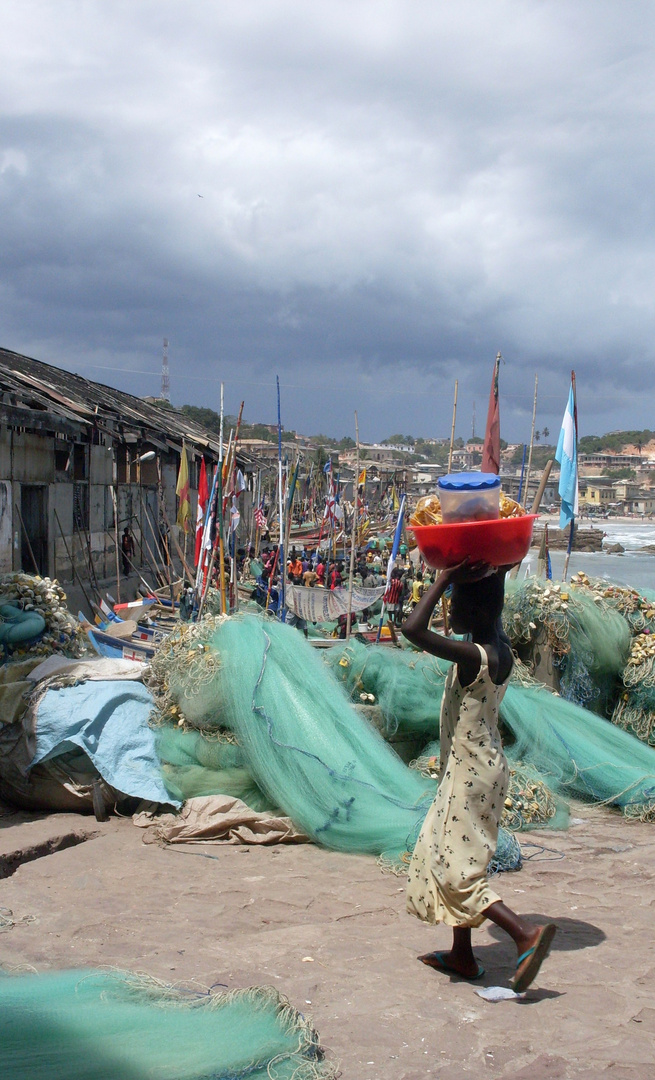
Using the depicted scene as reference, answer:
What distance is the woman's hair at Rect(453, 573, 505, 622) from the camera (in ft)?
11.4

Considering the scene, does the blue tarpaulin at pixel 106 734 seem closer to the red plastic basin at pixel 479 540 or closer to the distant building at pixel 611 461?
the red plastic basin at pixel 479 540

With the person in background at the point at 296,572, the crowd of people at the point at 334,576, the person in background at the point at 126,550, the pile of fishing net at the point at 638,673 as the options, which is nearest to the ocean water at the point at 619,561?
the crowd of people at the point at 334,576

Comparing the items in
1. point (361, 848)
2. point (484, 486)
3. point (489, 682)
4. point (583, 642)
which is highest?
point (484, 486)

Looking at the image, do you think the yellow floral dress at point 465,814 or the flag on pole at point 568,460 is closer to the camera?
the yellow floral dress at point 465,814

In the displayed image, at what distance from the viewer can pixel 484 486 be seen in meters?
3.52

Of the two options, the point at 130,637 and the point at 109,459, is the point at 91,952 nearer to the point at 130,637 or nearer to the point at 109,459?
the point at 130,637

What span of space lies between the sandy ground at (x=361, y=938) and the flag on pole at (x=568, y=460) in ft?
13.3

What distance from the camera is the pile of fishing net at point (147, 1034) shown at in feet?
8.15

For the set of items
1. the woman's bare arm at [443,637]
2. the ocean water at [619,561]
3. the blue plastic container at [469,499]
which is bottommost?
the ocean water at [619,561]

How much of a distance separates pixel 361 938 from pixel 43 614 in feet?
11.3

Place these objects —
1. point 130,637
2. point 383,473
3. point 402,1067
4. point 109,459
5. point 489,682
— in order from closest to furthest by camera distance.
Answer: point 402,1067, point 489,682, point 130,637, point 109,459, point 383,473

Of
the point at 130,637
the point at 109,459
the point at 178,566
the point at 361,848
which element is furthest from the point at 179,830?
the point at 178,566

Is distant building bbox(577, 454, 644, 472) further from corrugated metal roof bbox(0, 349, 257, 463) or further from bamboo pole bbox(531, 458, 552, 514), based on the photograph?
bamboo pole bbox(531, 458, 552, 514)

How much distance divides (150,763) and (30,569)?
28.5ft
